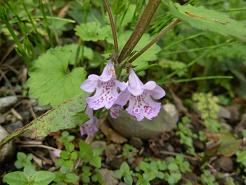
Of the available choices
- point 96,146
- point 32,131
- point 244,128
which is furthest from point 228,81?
point 32,131

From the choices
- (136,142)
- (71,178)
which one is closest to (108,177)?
(71,178)

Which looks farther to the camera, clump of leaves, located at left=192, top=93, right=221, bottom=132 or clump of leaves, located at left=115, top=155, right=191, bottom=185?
clump of leaves, located at left=192, top=93, right=221, bottom=132

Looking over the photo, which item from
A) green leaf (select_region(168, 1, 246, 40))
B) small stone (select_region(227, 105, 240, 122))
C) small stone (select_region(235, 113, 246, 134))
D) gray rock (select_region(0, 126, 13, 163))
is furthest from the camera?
small stone (select_region(227, 105, 240, 122))

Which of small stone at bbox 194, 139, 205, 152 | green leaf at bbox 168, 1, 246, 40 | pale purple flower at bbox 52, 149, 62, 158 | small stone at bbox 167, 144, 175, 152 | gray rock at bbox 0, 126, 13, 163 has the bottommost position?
small stone at bbox 194, 139, 205, 152

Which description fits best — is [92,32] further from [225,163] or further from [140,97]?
[225,163]

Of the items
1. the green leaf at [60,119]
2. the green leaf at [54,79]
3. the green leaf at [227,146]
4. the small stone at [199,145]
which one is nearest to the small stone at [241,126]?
the small stone at [199,145]

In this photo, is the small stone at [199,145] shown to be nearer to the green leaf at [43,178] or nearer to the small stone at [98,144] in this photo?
the small stone at [98,144]

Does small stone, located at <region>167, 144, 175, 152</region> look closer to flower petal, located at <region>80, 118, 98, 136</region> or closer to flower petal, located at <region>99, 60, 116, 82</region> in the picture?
flower petal, located at <region>80, 118, 98, 136</region>

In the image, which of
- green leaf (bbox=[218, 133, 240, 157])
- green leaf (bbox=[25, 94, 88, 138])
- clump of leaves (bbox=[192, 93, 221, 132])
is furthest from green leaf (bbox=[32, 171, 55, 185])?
clump of leaves (bbox=[192, 93, 221, 132])
